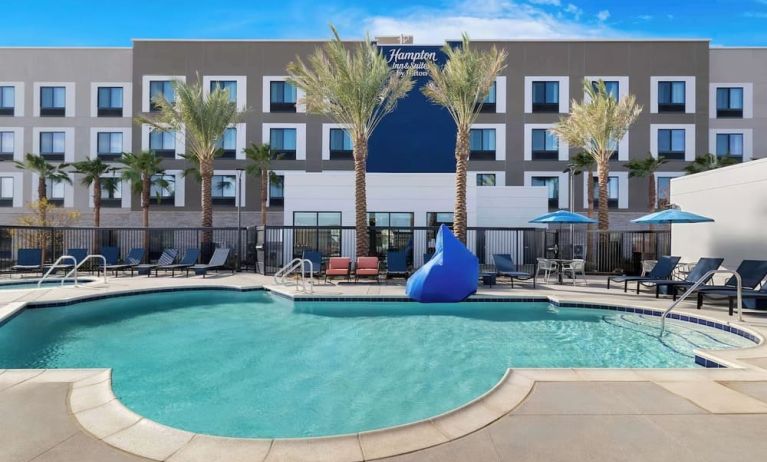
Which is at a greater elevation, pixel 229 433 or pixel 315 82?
pixel 315 82

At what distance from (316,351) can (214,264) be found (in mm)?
11555

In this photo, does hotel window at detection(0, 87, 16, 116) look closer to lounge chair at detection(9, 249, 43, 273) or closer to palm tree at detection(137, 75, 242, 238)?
palm tree at detection(137, 75, 242, 238)

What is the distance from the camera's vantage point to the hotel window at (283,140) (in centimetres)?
3009

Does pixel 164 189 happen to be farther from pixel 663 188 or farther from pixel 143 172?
pixel 663 188

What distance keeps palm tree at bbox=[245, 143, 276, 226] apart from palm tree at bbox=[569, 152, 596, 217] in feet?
56.5

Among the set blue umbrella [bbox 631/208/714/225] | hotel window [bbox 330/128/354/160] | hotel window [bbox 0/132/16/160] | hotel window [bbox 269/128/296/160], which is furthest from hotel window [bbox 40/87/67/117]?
blue umbrella [bbox 631/208/714/225]

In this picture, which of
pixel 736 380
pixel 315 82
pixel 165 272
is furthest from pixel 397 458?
pixel 165 272

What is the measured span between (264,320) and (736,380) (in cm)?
837

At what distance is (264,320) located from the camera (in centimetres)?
1001

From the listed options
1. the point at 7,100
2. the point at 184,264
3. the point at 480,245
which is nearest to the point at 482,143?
the point at 480,245

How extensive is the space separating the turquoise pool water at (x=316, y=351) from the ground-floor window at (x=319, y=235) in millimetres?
8315

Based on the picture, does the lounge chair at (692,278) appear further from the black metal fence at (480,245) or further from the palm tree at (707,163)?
the palm tree at (707,163)

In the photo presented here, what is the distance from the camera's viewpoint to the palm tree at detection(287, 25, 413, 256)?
1623cm

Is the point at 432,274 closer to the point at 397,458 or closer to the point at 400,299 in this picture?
the point at 400,299
